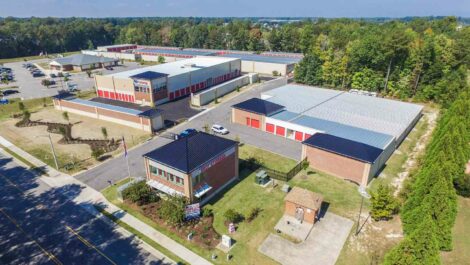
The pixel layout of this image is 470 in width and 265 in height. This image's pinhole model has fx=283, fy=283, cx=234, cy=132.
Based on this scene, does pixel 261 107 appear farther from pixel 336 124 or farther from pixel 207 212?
pixel 207 212

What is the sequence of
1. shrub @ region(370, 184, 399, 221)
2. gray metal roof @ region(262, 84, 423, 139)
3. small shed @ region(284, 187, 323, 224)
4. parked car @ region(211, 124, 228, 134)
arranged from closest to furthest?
small shed @ region(284, 187, 323, 224)
shrub @ region(370, 184, 399, 221)
gray metal roof @ region(262, 84, 423, 139)
parked car @ region(211, 124, 228, 134)

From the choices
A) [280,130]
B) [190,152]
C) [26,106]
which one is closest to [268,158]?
[280,130]

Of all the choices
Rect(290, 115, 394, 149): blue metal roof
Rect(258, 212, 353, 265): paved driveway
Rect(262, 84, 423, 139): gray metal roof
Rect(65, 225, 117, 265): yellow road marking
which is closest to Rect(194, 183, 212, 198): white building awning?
Rect(258, 212, 353, 265): paved driveway

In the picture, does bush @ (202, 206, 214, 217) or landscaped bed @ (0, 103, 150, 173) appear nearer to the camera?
bush @ (202, 206, 214, 217)

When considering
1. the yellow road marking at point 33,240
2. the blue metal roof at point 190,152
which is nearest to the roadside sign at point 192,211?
the blue metal roof at point 190,152

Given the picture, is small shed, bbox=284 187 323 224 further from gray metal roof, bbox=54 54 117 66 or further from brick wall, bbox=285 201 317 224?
gray metal roof, bbox=54 54 117 66

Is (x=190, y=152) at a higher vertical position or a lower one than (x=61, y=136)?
higher
